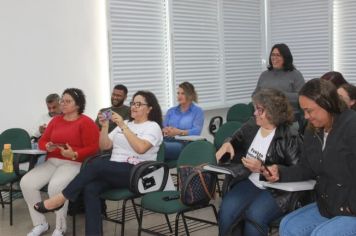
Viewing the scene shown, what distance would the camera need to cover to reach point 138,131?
3.90 metres

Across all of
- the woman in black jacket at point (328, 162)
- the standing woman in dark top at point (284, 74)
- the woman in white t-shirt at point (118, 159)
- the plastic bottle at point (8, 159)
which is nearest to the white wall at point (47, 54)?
the plastic bottle at point (8, 159)

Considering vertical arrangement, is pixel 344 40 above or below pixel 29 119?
above

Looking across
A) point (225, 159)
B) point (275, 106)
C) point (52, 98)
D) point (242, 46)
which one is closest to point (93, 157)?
point (225, 159)

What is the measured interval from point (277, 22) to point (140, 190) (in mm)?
4866

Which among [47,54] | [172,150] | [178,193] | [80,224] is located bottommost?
[80,224]

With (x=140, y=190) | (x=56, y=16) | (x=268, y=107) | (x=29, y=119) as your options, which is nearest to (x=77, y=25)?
(x=56, y=16)

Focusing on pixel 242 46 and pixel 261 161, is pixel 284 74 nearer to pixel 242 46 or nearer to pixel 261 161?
pixel 242 46

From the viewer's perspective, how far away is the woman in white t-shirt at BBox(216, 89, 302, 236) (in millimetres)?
2896

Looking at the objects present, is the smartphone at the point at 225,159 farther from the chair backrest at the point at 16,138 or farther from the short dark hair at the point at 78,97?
the chair backrest at the point at 16,138

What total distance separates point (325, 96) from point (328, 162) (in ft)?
1.15

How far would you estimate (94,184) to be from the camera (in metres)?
3.64

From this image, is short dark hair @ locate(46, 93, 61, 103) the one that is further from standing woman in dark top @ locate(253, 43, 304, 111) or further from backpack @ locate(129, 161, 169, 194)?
standing woman in dark top @ locate(253, 43, 304, 111)

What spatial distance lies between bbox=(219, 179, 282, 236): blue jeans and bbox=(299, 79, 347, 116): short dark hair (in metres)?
0.75

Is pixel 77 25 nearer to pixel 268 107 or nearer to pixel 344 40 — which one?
pixel 268 107
